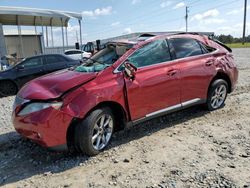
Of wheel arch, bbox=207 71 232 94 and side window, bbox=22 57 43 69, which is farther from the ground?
side window, bbox=22 57 43 69

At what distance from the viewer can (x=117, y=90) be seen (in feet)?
13.5

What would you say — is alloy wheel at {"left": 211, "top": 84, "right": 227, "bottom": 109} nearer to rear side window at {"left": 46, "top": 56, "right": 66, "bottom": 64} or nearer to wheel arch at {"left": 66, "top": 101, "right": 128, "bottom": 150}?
wheel arch at {"left": 66, "top": 101, "right": 128, "bottom": 150}

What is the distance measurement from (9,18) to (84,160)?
18.4 m

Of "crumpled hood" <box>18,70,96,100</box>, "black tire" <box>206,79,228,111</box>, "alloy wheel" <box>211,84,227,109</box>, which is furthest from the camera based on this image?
"alloy wheel" <box>211,84,227,109</box>

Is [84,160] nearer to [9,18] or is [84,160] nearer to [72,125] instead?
[72,125]

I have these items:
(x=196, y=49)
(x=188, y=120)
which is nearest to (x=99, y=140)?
(x=188, y=120)

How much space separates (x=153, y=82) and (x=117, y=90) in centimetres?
75

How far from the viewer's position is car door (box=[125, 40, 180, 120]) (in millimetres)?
4363

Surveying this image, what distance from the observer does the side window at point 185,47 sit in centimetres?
516

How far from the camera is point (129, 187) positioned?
3.17m

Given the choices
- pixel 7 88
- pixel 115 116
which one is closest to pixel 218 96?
pixel 115 116

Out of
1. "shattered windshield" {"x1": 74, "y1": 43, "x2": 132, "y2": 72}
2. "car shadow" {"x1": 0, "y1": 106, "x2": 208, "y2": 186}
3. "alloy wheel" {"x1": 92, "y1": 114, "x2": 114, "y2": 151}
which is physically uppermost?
"shattered windshield" {"x1": 74, "y1": 43, "x2": 132, "y2": 72}

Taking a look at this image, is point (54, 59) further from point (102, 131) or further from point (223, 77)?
point (102, 131)

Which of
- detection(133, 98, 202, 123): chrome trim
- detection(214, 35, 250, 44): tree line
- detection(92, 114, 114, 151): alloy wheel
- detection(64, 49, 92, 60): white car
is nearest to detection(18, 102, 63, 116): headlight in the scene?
detection(92, 114, 114, 151): alloy wheel
